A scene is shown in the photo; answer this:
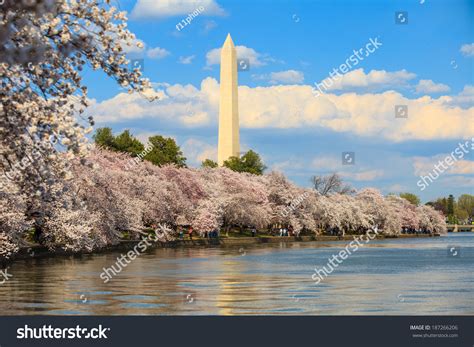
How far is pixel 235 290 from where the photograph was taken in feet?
93.4

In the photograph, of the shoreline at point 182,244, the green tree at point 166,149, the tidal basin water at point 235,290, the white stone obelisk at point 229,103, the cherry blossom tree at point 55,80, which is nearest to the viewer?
the cherry blossom tree at point 55,80

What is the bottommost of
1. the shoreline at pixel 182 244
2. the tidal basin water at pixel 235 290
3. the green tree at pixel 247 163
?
the tidal basin water at pixel 235 290

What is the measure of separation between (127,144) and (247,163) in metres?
27.8

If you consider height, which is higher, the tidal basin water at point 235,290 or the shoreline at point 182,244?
the shoreline at point 182,244

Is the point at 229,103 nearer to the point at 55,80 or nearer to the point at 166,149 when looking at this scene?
the point at 166,149

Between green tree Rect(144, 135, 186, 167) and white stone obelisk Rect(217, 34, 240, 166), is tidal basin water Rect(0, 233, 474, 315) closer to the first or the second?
white stone obelisk Rect(217, 34, 240, 166)

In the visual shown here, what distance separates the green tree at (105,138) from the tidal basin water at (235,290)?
85.0m

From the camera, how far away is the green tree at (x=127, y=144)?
127 metres

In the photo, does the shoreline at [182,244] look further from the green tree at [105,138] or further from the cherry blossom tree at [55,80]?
the green tree at [105,138]

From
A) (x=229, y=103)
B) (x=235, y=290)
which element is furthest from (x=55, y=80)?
(x=229, y=103)

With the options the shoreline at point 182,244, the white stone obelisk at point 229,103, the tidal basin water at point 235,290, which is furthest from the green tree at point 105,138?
the tidal basin water at point 235,290

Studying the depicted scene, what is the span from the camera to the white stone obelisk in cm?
11106

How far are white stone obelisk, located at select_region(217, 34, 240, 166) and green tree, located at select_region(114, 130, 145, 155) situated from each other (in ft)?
45.4
